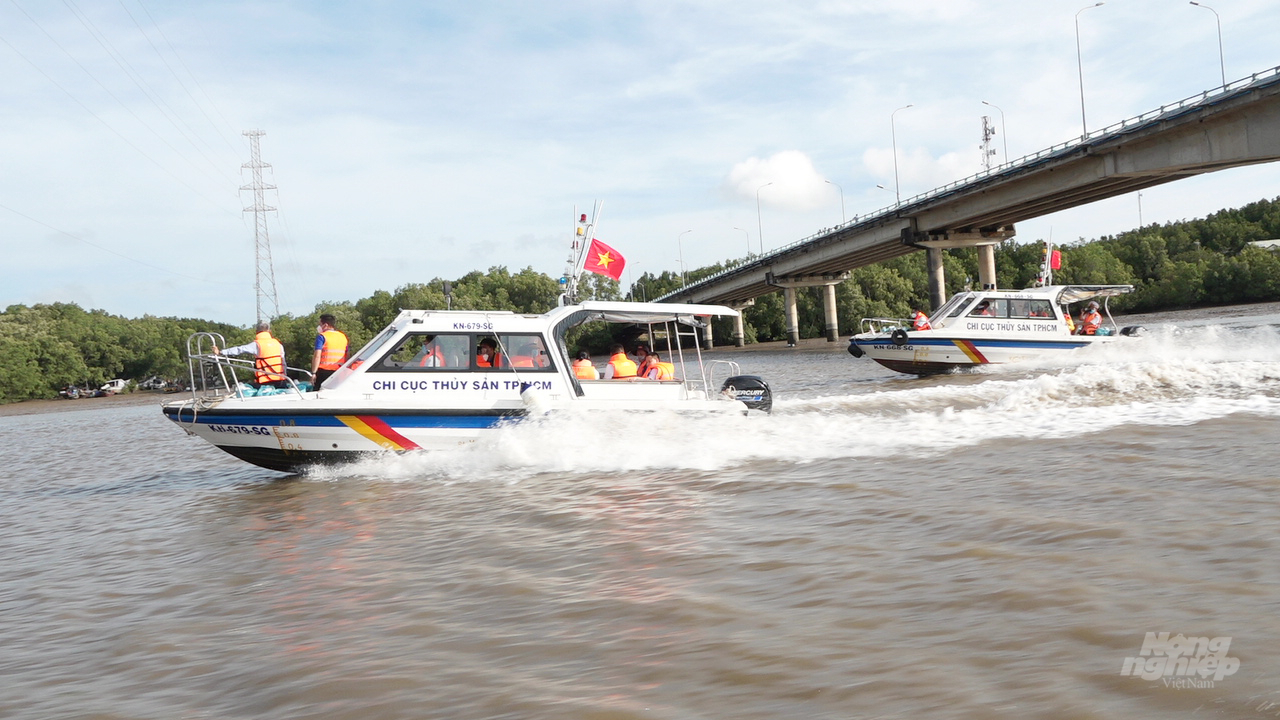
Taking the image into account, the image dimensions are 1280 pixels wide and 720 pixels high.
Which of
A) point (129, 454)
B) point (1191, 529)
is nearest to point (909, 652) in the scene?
→ point (1191, 529)

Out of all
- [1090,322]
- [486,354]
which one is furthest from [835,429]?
[1090,322]

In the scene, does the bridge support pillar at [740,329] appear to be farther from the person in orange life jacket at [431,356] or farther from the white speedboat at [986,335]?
the person in orange life jacket at [431,356]

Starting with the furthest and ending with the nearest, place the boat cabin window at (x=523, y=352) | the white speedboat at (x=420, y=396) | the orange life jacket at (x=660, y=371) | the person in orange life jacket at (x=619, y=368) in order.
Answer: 1. the orange life jacket at (x=660, y=371)
2. the person in orange life jacket at (x=619, y=368)
3. the boat cabin window at (x=523, y=352)
4. the white speedboat at (x=420, y=396)

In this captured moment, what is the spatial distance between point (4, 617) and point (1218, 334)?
29.2 meters

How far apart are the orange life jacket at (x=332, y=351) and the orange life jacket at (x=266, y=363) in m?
0.54

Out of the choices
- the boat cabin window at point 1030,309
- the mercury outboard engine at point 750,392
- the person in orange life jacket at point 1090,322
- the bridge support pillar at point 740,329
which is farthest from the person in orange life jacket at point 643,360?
the bridge support pillar at point 740,329

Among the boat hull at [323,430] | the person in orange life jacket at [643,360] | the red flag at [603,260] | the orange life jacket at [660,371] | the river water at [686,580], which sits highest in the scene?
the red flag at [603,260]

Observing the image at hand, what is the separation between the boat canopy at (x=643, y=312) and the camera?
42.6ft

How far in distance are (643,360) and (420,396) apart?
3568mm

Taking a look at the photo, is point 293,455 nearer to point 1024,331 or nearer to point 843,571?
point 843,571

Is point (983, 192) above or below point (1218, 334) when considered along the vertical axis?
above

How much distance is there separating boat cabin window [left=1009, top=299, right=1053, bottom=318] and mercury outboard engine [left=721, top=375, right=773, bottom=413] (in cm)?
1464

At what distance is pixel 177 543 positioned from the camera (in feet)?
29.6

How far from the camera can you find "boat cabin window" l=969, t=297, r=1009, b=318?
84.4 feet
